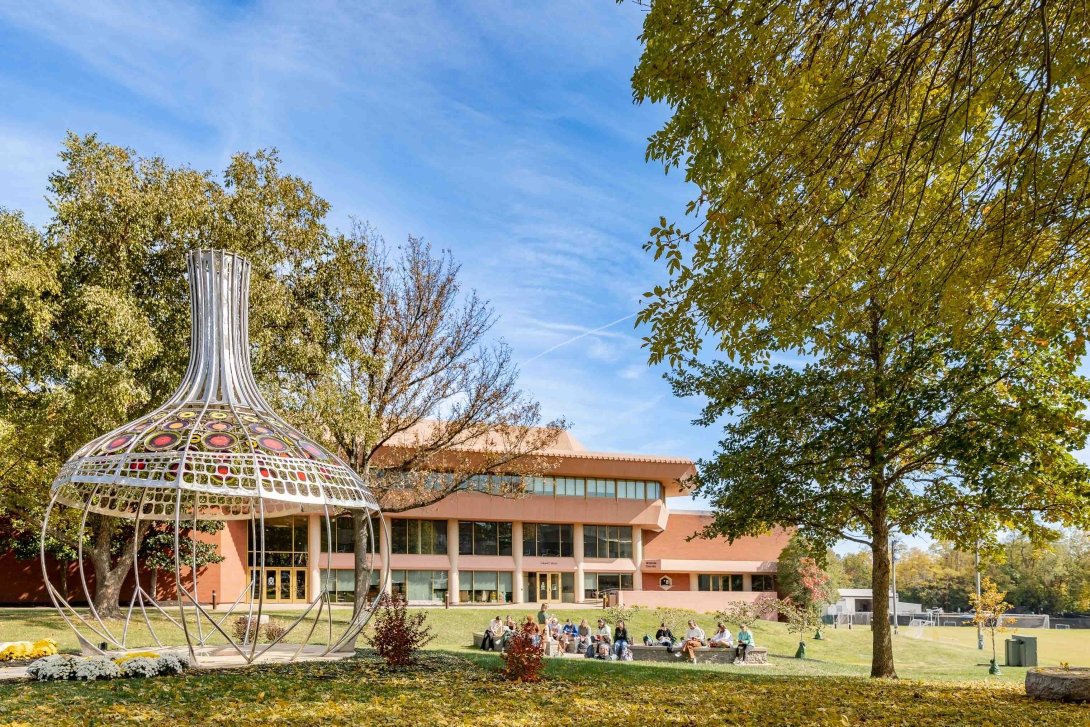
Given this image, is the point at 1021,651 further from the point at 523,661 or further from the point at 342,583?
the point at 342,583

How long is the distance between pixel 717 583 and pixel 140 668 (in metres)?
44.2

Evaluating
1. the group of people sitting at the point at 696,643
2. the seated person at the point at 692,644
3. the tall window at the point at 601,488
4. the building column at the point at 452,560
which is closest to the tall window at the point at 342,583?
the building column at the point at 452,560

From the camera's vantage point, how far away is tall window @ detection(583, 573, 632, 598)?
48688 mm

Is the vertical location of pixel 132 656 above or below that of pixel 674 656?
above

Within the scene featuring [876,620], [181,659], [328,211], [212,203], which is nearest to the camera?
[181,659]

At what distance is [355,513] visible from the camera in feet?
61.5

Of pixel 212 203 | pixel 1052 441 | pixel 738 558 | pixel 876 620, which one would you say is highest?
pixel 212 203

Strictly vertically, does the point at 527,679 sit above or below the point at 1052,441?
below

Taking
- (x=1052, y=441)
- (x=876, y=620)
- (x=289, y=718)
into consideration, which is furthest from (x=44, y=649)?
(x=1052, y=441)

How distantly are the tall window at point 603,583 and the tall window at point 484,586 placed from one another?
4577 millimetres

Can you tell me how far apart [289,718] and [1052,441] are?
1376cm

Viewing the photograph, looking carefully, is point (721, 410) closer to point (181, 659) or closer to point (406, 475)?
point (406, 475)

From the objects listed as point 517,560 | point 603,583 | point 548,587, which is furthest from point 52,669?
point 603,583

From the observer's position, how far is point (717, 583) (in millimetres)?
51938
